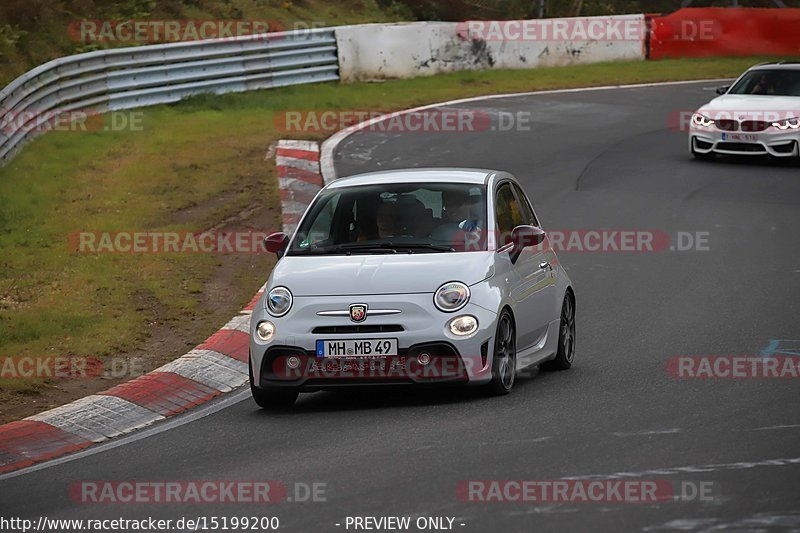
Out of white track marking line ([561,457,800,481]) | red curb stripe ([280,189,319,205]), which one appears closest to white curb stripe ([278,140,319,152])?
red curb stripe ([280,189,319,205])

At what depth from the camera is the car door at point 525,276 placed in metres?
10.4

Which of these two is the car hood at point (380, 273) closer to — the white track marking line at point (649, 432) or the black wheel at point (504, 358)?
the black wheel at point (504, 358)

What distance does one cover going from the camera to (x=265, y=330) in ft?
32.3

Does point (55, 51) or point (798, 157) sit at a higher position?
point (55, 51)

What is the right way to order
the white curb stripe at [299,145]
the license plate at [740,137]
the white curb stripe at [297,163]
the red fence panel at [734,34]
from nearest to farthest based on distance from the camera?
the white curb stripe at [297,163]
the white curb stripe at [299,145]
the license plate at [740,137]
the red fence panel at [734,34]

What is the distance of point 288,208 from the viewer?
59.0 feet

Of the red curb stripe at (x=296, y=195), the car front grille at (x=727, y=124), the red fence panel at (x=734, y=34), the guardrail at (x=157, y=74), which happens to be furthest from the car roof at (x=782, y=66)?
the red fence panel at (x=734, y=34)

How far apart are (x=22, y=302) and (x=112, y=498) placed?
6.42 meters

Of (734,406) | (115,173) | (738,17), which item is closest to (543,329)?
(734,406)

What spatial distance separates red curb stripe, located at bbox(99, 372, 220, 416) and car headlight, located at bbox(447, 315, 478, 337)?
6.79 feet

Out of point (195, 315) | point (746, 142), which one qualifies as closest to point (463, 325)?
point (195, 315)

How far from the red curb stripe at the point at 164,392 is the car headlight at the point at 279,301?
1.09 meters

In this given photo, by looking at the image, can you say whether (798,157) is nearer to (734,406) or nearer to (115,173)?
(115,173)

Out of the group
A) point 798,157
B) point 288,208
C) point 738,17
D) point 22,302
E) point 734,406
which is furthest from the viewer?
point 738,17
